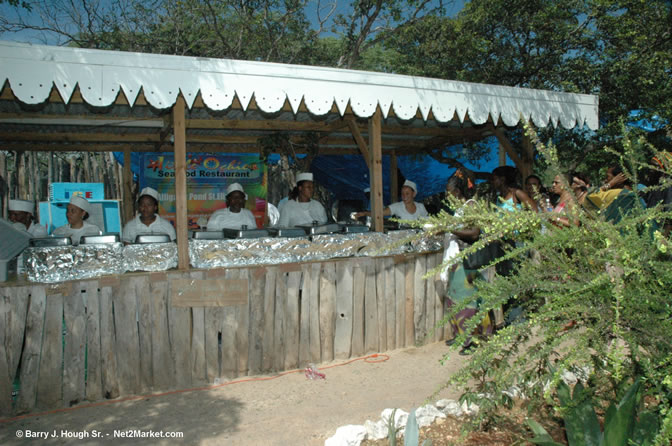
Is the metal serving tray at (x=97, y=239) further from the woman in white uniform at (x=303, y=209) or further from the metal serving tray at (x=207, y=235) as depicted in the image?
the woman in white uniform at (x=303, y=209)

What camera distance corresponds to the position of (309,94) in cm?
399

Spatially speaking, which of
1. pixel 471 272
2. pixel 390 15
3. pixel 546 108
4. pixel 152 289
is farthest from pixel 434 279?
pixel 390 15

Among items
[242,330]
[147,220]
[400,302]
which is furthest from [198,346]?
[400,302]

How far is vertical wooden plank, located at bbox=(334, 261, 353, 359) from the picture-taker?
4.62 metres

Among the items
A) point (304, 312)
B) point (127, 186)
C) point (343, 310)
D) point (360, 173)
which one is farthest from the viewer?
point (360, 173)

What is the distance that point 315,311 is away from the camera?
4527 millimetres

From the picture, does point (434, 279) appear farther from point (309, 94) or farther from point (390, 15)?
point (390, 15)

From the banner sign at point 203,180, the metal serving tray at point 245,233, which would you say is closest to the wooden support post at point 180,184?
the metal serving tray at point 245,233

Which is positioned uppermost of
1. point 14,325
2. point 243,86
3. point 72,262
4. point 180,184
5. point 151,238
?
point 243,86

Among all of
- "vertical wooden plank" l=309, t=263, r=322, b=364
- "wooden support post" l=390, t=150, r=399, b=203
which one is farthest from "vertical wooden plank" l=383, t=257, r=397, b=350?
"wooden support post" l=390, t=150, r=399, b=203

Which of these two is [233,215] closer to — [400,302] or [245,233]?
[245,233]

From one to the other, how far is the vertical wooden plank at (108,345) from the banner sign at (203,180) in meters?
3.39

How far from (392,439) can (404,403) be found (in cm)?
139

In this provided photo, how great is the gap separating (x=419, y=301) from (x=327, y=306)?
1059mm
